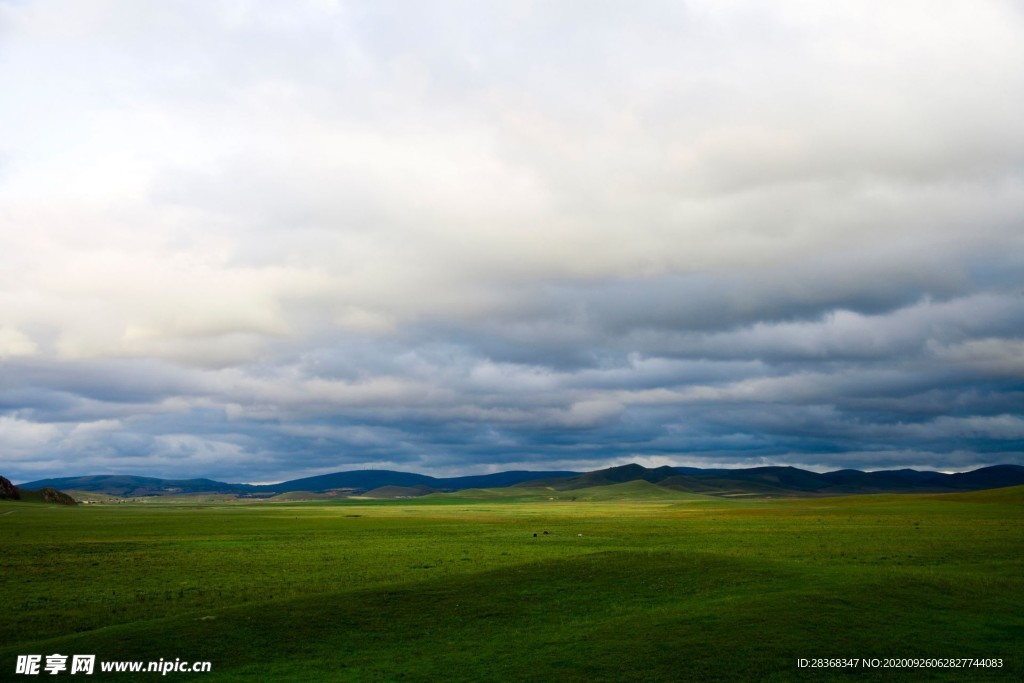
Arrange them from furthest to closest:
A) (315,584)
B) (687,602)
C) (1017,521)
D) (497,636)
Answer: (1017,521), (315,584), (687,602), (497,636)

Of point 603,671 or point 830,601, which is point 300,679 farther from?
point 830,601

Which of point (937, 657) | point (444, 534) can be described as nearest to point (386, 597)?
point (937, 657)

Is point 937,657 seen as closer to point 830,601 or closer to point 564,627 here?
point 830,601

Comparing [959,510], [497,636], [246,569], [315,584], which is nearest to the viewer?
[497,636]

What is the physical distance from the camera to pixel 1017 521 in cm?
9044

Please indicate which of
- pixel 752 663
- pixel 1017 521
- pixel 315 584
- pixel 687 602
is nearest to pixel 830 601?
pixel 687 602

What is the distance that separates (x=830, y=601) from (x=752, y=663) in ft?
29.1

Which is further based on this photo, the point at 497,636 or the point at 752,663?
the point at 497,636

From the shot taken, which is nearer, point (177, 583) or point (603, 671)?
point (603, 671)

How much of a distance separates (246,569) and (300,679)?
32.8m

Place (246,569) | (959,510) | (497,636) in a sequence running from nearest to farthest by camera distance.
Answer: (497,636) < (246,569) < (959,510)

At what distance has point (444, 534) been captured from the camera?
9262cm

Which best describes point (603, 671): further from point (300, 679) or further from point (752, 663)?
point (300, 679)

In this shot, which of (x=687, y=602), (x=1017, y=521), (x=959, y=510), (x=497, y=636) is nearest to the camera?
(x=497, y=636)
